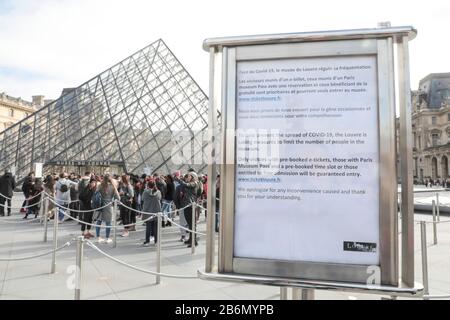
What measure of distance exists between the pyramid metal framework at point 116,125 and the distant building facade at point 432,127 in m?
59.5

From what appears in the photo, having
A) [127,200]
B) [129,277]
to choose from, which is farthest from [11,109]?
[129,277]

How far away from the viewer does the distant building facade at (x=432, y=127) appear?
71688 millimetres

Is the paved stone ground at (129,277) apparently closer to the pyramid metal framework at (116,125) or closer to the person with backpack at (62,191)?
the person with backpack at (62,191)

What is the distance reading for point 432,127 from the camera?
3123 inches

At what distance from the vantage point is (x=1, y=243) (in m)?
7.33

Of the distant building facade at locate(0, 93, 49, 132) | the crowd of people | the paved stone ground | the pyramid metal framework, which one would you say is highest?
the distant building facade at locate(0, 93, 49, 132)

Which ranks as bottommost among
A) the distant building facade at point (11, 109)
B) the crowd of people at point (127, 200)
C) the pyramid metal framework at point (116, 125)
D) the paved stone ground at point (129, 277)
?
the paved stone ground at point (129, 277)

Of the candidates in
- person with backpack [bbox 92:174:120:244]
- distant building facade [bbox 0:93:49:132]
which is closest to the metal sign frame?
person with backpack [bbox 92:174:120:244]

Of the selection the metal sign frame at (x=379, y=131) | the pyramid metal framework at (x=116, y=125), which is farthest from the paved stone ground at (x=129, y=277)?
the pyramid metal framework at (x=116, y=125)

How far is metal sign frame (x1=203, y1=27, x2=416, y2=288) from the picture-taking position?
1.70 m

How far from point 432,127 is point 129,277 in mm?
88281

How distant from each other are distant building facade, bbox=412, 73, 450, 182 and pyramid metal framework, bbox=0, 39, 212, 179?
59498 mm

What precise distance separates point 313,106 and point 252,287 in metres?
3.06

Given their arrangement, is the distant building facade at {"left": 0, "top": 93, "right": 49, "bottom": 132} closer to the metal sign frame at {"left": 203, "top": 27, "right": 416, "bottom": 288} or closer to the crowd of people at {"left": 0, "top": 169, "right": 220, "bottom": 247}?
the crowd of people at {"left": 0, "top": 169, "right": 220, "bottom": 247}
